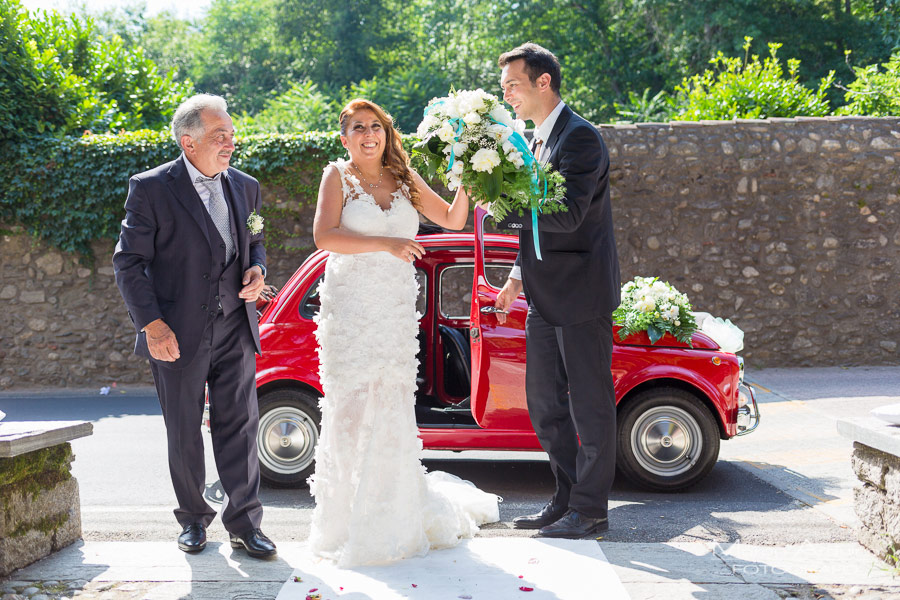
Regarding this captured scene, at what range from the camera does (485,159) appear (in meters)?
4.09

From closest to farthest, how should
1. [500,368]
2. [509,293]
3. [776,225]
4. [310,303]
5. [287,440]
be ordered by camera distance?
[509,293]
[500,368]
[287,440]
[310,303]
[776,225]

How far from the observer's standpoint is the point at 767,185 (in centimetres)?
1112

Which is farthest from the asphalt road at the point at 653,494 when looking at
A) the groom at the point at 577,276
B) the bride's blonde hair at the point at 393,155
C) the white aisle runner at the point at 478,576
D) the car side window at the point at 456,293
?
the car side window at the point at 456,293

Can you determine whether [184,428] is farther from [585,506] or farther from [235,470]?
[585,506]

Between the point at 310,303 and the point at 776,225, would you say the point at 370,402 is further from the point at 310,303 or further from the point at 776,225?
the point at 776,225

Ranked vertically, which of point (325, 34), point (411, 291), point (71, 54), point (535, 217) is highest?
point (325, 34)

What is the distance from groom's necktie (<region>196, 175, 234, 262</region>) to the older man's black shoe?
2160mm

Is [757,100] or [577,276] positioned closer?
[577,276]

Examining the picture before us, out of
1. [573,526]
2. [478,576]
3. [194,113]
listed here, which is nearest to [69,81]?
[194,113]

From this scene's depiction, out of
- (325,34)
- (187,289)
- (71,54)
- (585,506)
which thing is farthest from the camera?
(325,34)

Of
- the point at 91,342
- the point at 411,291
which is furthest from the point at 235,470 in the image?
the point at 91,342

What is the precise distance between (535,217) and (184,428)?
2071 mm

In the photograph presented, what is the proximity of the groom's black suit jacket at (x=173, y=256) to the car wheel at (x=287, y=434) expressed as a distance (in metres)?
1.81

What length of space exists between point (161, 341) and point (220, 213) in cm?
74
